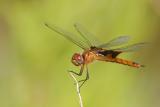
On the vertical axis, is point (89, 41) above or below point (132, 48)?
above

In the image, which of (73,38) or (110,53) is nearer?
(73,38)

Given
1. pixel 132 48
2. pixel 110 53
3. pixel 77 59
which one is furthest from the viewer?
pixel 110 53

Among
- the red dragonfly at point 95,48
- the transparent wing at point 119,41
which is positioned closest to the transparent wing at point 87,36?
the red dragonfly at point 95,48

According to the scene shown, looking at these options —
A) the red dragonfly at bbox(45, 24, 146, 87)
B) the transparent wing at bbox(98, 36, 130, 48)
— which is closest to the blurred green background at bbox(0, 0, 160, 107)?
the red dragonfly at bbox(45, 24, 146, 87)

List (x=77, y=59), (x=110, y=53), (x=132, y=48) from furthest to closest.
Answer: (x=110, y=53)
(x=132, y=48)
(x=77, y=59)

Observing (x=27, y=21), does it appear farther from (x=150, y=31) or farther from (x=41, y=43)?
(x=150, y=31)

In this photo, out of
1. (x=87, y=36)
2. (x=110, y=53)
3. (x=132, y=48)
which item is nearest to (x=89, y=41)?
(x=87, y=36)

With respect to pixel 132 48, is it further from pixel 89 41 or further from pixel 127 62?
pixel 89 41
